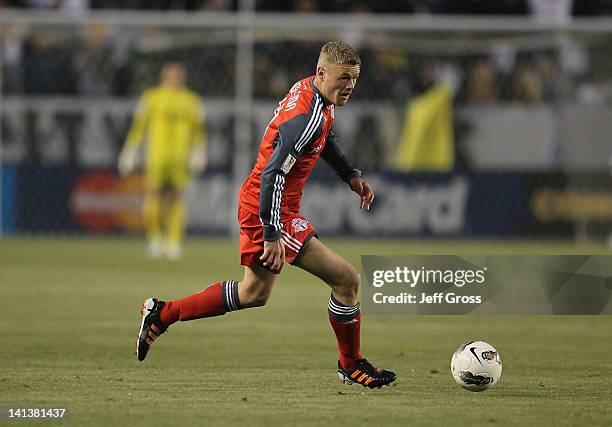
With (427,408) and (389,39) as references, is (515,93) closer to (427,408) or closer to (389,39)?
(389,39)

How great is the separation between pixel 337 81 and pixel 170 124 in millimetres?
10637

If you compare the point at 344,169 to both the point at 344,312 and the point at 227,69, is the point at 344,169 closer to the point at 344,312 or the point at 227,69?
the point at 344,312

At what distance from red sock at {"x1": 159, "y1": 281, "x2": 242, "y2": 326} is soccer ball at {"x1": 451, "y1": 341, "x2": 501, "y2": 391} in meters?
1.24

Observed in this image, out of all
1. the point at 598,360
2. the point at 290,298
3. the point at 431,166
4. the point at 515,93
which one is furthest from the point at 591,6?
the point at 598,360

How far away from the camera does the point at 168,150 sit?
16.8 metres

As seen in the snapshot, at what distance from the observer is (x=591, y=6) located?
2053 centimetres

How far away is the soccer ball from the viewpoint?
637 cm

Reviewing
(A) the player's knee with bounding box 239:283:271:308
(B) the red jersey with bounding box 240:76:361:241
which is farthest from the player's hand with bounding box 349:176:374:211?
(A) the player's knee with bounding box 239:283:271:308

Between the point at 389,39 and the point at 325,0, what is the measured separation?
2558 mm

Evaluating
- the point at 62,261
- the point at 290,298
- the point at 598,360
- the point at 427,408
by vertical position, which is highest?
the point at 427,408

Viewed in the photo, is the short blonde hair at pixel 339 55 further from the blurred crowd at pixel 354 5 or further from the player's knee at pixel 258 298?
the blurred crowd at pixel 354 5

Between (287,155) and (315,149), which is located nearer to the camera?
(287,155)

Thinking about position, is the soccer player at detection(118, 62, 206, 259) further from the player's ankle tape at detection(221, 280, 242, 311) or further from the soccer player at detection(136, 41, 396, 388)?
the soccer player at detection(136, 41, 396, 388)

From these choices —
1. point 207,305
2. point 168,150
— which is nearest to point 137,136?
point 168,150
